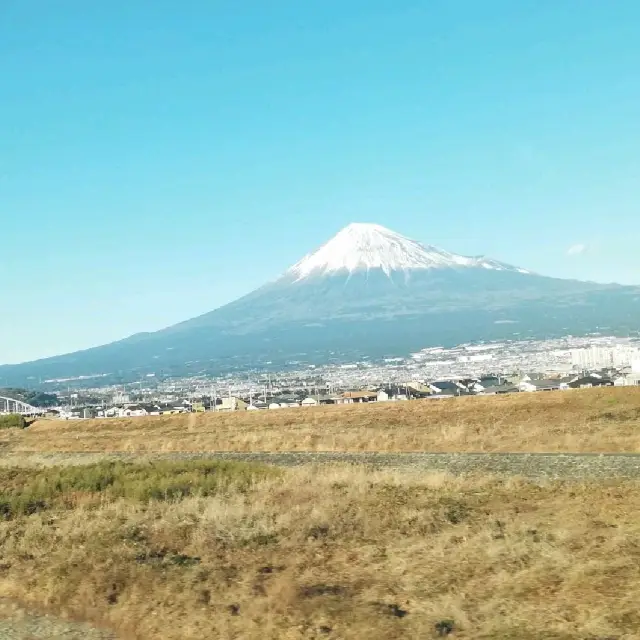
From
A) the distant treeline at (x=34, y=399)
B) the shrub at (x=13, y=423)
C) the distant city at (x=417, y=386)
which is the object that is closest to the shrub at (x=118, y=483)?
the distant city at (x=417, y=386)

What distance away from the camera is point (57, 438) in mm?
42938

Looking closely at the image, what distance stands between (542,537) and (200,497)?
6.55 m

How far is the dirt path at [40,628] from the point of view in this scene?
8.88 metres

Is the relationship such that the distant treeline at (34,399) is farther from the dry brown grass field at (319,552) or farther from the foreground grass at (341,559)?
the foreground grass at (341,559)

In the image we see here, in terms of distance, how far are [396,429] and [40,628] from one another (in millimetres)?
25672

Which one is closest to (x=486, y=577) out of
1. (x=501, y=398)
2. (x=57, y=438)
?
(x=501, y=398)

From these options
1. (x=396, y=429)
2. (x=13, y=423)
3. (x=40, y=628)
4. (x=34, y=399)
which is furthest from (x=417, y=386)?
(x=40, y=628)

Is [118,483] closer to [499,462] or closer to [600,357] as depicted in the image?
[499,462]

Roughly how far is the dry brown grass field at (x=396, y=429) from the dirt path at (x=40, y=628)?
17.1 metres

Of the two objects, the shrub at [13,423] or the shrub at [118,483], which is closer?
the shrub at [118,483]

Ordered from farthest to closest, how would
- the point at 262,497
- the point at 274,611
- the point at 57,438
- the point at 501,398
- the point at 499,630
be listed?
1. the point at 57,438
2. the point at 501,398
3. the point at 262,497
4. the point at 274,611
5. the point at 499,630

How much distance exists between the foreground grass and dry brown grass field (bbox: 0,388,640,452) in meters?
11.2

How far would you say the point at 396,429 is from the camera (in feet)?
112

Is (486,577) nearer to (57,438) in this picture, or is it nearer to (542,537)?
(542,537)
